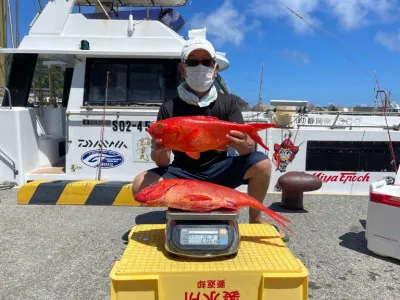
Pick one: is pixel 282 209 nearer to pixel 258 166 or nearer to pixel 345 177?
pixel 345 177

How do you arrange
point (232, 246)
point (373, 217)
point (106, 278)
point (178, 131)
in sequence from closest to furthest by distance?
point (232, 246) → point (178, 131) → point (106, 278) → point (373, 217)

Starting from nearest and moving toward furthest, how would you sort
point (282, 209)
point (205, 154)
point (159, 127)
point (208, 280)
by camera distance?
point (208, 280)
point (159, 127)
point (205, 154)
point (282, 209)

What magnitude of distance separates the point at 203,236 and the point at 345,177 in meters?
3.45

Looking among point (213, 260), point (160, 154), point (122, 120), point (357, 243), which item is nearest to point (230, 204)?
point (213, 260)

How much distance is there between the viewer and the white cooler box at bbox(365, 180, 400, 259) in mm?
2766

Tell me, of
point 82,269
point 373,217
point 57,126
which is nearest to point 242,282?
point 82,269

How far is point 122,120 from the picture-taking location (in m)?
4.70

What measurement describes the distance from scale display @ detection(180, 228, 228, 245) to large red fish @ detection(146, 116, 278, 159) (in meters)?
0.55

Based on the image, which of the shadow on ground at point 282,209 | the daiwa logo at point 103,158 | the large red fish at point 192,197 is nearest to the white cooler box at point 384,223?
the shadow on ground at point 282,209

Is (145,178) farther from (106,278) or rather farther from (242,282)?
(242,282)

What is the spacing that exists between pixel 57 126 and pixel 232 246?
4.65 m

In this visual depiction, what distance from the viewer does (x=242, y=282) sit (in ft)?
5.30

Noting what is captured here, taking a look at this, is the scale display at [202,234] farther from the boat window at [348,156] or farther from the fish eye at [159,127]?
the boat window at [348,156]

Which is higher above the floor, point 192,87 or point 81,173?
point 192,87
